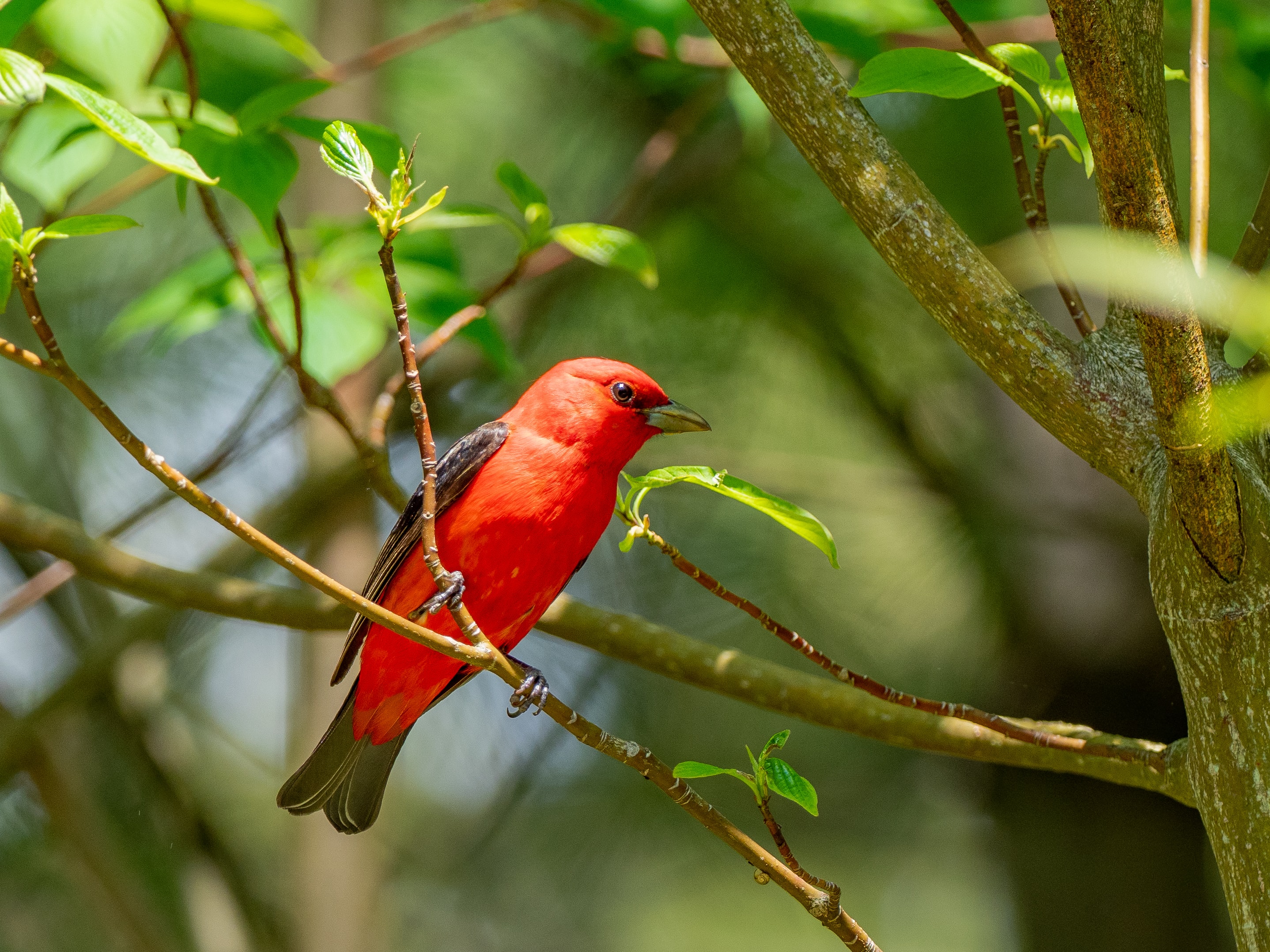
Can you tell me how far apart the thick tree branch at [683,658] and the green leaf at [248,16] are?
1.29 meters

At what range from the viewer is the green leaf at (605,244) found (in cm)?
235

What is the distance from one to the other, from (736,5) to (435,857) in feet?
16.1

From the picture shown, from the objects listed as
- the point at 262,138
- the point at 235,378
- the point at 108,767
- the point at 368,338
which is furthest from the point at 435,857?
the point at 262,138

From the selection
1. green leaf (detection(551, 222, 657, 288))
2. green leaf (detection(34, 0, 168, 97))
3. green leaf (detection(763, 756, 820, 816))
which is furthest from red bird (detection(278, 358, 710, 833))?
green leaf (detection(34, 0, 168, 97))

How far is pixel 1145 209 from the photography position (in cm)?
148

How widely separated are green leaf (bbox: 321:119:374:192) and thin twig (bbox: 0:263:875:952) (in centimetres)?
16

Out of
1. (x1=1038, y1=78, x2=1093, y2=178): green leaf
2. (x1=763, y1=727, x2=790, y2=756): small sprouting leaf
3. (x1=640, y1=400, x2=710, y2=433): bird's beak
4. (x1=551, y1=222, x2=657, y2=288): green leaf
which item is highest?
(x1=1038, y1=78, x2=1093, y2=178): green leaf

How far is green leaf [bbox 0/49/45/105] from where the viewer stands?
1.35 m

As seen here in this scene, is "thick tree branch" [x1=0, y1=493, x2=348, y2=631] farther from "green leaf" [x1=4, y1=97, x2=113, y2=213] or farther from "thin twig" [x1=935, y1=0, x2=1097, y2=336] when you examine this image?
"thin twig" [x1=935, y1=0, x2=1097, y2=336]

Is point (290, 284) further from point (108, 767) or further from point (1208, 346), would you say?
point (108, 767)

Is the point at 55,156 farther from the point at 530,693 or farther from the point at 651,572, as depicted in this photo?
the point at 651,572

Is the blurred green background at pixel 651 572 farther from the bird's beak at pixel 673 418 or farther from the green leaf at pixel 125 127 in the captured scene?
the green leaf at pixel 125 127

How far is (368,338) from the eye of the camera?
8.74 ft

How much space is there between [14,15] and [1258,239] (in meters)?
2.11
